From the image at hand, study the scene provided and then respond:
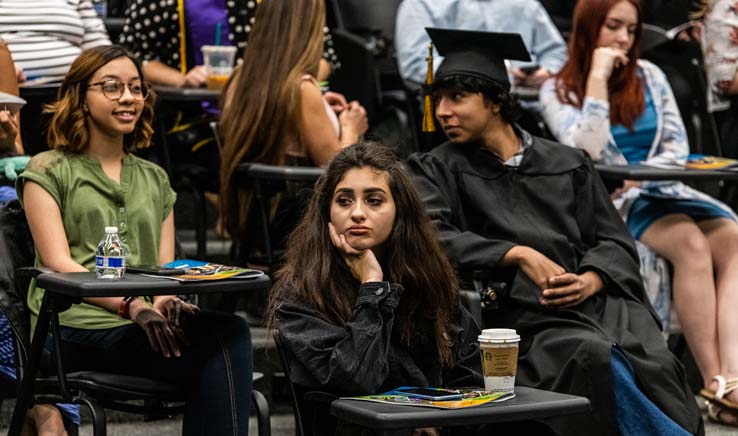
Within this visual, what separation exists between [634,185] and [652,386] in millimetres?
1409


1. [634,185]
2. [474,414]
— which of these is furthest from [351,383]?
[634,185]

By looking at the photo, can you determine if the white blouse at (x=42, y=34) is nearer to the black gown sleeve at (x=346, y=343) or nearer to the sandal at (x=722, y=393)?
the black gown sleeve at (x=346, y=343)

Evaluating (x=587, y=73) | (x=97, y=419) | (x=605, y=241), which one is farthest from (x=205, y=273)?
(x=587, y=73)

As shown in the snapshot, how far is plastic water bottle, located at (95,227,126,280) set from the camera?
137 inches

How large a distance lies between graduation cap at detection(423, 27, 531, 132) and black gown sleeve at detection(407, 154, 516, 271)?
0.30m

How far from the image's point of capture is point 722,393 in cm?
475

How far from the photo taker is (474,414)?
2949mm

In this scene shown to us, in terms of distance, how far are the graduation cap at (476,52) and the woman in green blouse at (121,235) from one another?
0.95 metres

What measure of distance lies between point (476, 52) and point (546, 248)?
26.5 inches

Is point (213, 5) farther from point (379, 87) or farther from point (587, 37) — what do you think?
point (587, 37)

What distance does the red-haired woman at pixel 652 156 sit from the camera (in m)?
4.92

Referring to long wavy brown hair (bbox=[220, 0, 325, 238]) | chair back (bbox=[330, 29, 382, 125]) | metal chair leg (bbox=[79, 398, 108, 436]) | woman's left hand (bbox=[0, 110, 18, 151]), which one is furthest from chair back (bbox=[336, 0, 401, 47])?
metal chair leg (bbox=[79, 398, 108, 436])

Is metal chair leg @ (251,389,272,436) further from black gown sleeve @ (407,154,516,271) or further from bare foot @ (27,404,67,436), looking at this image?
black gown sleeve @ (407,154,516,271)

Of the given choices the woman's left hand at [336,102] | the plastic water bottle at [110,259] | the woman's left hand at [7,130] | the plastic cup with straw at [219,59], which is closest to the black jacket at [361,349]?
the plastic water bottle at [110,259]
